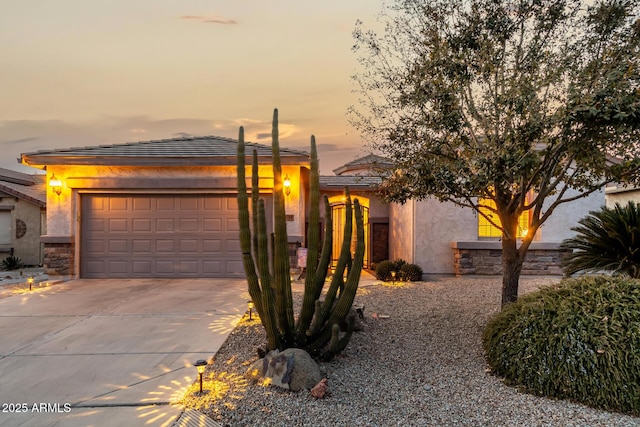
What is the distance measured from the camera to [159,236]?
1166cm

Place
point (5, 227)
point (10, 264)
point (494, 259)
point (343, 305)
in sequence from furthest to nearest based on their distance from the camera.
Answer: point (5, 227) → point (10, 264) → point (494, 259) → point (343, 305)

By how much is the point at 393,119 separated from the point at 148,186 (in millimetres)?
7750

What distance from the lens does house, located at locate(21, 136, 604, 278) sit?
36.9 feet

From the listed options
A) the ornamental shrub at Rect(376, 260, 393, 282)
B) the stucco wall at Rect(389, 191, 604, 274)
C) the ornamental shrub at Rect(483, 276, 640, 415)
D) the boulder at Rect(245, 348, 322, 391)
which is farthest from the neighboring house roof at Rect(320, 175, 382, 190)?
the boulder at Rect(245, 348, 322, 391)

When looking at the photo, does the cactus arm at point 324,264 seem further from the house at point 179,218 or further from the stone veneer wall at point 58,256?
the stone veneer wall at point 58,256

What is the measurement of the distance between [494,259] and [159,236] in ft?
31.7

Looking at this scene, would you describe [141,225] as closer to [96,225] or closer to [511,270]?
[96,225]

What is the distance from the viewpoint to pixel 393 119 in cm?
645

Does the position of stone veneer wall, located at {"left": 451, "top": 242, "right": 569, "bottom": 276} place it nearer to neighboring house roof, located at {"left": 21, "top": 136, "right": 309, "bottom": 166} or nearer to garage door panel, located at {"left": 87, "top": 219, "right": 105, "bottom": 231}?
neighboring house roof, located at {"left": 21, "top": 136, "right": 309, "bottom": 166}

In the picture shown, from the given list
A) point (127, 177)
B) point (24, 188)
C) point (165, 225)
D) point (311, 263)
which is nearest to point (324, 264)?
point (311, 263)

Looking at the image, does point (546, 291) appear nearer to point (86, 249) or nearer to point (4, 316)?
point (4, 316)

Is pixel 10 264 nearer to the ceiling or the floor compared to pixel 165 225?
nearer to the floor

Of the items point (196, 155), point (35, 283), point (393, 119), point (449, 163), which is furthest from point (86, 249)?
point (449, 163)

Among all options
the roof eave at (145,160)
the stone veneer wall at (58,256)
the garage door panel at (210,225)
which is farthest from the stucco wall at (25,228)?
the garage door panel at (210,225)
